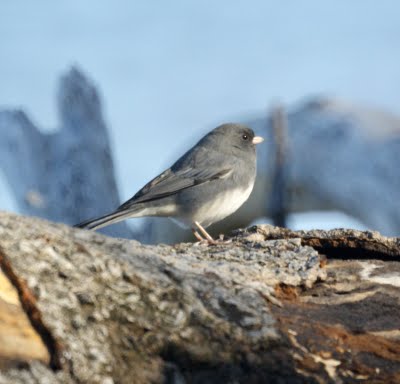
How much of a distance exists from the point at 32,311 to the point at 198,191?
9.18 feet

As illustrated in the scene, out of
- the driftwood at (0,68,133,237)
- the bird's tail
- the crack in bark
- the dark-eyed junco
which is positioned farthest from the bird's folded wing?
the crack in bark

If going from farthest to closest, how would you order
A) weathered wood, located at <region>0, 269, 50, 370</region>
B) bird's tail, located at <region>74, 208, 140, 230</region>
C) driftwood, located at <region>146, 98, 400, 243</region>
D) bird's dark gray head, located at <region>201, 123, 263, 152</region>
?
driftwood, located at <region>146, 98, 400, 243</region>
bird's dark gray head, located at <region>201, 123, 263, 152</region>
bird's tail, located at <region>74, 208, 140, 230</region>
weathered wood, located at <region>0, 269, 50, 370</region>

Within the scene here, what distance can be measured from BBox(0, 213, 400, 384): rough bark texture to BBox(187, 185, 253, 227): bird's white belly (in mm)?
2113

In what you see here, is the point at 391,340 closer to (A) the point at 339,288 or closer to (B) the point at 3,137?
(A) the point at 339,288

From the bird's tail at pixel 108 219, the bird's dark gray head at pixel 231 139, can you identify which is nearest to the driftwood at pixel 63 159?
the bird's dark gray head at pixel 231 139

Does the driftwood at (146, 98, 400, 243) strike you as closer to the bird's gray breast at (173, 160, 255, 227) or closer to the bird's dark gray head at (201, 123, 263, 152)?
the bird's dark gray head at (201, 123, 263, 152)

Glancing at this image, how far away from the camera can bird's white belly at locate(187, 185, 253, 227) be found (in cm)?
451

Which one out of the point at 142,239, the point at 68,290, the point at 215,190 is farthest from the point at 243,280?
the point at 142,239

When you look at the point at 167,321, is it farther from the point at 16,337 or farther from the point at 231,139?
the point at 231,139

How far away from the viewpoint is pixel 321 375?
75.7 inches

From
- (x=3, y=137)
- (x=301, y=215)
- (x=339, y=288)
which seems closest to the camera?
(x=339, y=288)

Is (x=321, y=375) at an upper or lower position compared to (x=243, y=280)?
lower

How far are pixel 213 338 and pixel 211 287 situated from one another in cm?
22

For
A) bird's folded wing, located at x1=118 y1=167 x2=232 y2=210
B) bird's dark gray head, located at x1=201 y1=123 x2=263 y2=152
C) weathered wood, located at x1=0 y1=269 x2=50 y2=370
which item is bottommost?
bird's folded wing, located at x1=118 y1=167 x2=232 y2=210
